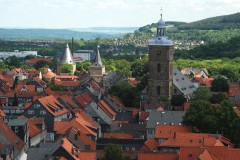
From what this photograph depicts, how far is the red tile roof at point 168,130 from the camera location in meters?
62.3

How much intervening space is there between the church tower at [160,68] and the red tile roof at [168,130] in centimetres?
2395

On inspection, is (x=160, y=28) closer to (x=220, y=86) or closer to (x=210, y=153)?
(x=220, y=86)

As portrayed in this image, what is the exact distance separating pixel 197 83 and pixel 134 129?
1694 inches

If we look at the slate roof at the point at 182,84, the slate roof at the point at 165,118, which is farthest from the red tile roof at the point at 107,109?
the slate roof at the point at 182,84

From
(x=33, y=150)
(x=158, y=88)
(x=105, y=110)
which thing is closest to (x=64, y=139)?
(x=33, y=150)

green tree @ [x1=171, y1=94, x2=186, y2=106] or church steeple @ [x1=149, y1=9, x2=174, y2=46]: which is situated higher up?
church steeple @ [x1=149, y1=9, x2=174, y2=46]

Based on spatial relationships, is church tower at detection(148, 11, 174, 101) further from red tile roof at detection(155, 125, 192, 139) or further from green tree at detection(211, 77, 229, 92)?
red tile roof at detection(155, 125, 192, 139)

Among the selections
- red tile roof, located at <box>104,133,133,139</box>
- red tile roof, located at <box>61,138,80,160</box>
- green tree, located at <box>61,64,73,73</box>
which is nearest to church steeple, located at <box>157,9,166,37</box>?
red tile roof, located at <box>104,133,133,139</box>

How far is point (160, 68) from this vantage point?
89.8 metres

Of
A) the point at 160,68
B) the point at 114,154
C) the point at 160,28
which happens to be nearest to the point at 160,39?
the point at 160,28

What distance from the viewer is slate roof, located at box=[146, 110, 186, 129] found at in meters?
72.3

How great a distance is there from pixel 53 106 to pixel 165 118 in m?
13.0

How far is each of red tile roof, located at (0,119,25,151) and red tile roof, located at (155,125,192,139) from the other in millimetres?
12856

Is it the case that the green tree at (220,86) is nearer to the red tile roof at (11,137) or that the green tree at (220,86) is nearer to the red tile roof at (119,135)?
the red tile roof at (119,135)
